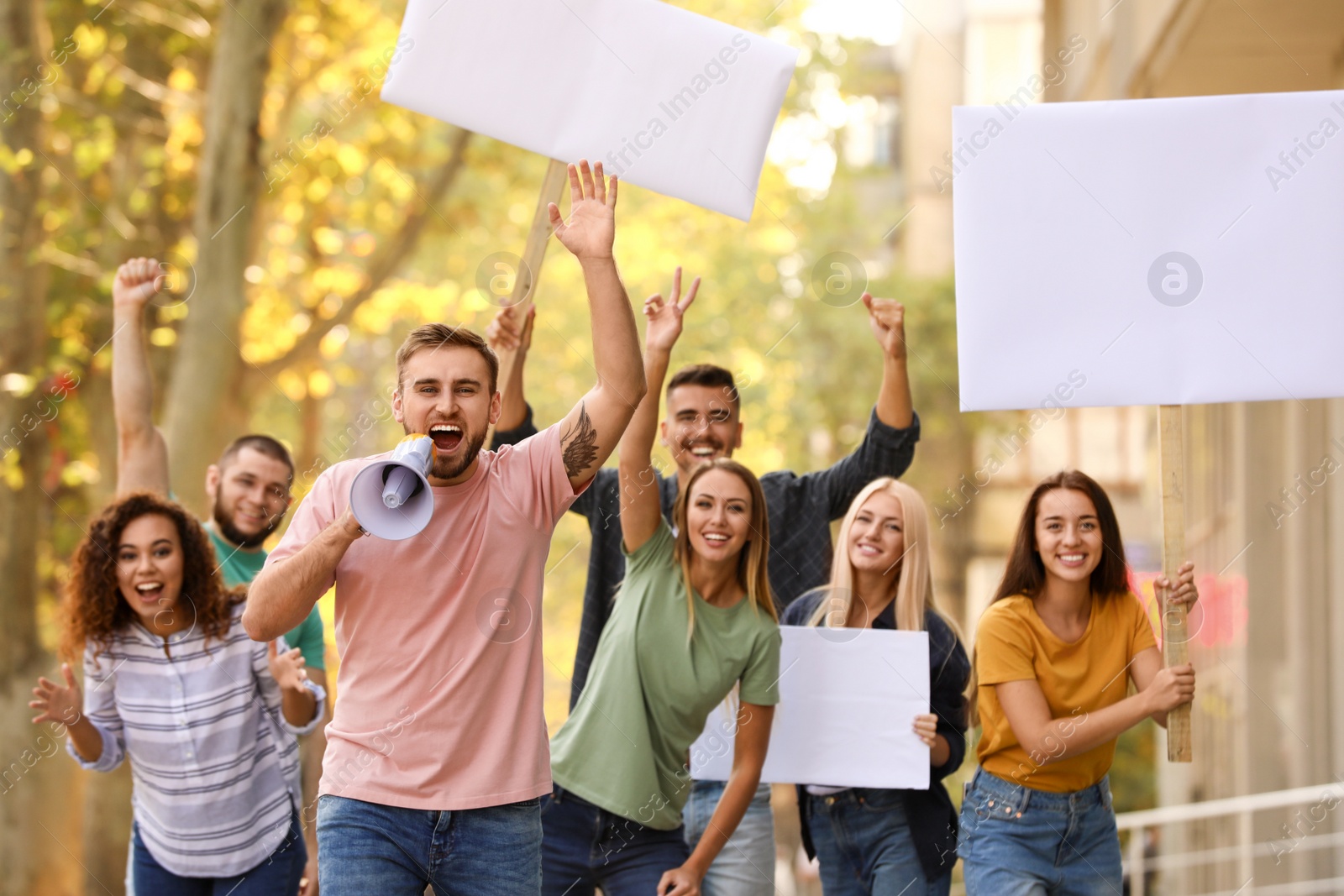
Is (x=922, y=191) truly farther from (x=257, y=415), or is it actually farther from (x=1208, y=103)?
(x=1208, y=103)

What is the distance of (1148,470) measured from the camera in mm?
15133

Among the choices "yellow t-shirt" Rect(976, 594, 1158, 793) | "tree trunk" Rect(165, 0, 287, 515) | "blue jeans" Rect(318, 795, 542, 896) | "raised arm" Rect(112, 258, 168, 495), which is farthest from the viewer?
"tree trunk" Rect(165, 0, 287, 515)

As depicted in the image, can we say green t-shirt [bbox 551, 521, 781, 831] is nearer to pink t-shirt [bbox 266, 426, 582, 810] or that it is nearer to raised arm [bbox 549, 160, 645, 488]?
pink t-shirt [bbox 266, 426, 582, 810]

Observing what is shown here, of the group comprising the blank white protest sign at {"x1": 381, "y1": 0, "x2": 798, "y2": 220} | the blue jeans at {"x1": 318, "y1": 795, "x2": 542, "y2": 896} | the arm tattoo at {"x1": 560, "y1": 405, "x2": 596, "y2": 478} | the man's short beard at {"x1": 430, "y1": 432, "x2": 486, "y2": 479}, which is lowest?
the blue jeans at {"x1": 318, "y1": 795, "x2": 542, "y2": 896}

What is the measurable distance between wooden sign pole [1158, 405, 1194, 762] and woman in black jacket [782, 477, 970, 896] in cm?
68

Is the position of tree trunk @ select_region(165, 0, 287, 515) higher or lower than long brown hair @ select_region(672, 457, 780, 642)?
higher

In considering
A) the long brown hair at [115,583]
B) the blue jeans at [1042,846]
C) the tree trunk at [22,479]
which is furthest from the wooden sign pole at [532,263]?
the tree trunk at [22,479]

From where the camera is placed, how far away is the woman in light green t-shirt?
3.79 m

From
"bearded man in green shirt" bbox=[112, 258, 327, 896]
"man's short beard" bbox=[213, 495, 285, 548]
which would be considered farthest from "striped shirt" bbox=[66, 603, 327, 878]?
"man's short beard" bbox=[213, 495, 285, 548]

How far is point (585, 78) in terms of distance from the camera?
422 centimetres

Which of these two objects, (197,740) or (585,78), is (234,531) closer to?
(197,740)

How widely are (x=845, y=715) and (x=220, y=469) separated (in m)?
2.39

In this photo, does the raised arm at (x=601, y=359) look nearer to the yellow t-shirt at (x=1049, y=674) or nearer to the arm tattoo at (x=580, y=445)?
the arm tattoo at (x=580, y=445)

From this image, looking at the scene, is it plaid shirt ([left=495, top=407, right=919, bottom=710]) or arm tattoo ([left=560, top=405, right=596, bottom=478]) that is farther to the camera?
plaid shirt ([left=495, top=407, right=919, bottom=710])
